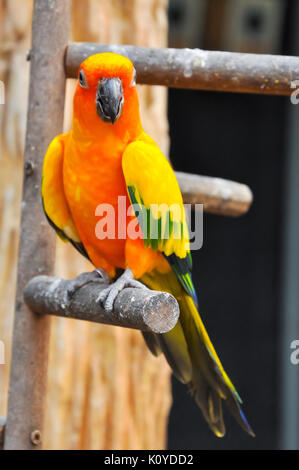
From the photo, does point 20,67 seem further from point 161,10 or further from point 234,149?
point 234,149

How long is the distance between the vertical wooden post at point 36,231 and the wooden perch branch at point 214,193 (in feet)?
1.03

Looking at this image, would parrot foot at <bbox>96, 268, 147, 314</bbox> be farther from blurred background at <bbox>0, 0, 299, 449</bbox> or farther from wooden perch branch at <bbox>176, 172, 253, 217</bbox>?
blurred background at <bbox>0, 0, 299, 449</bbox>

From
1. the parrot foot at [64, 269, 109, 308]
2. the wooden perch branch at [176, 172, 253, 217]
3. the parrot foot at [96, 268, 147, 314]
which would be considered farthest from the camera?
the wooden perch branch at [176, 172, 253, 217]

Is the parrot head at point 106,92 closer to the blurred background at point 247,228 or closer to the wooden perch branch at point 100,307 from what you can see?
the wooden perch branch at point 100,307

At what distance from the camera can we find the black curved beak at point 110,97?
979mm

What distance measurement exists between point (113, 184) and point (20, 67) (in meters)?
0.66

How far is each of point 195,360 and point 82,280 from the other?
24 centimetres

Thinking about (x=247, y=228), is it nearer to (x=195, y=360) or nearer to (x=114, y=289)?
(x=195, y=360)

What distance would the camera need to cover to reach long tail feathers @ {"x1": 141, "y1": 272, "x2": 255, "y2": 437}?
112cm

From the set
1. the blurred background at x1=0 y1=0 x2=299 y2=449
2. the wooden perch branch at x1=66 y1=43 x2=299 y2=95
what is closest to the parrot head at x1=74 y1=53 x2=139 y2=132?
the wooden perch branch at x1=66 y1=43 x2=299 y2=95

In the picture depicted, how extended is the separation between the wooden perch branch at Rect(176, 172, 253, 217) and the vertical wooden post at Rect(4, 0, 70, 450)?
315 millimetres

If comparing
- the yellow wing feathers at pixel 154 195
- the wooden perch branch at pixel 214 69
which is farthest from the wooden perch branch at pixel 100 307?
the wooden perch branch at pixel 214 69

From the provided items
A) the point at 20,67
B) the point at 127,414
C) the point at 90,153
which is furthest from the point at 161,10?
the point at 127,414

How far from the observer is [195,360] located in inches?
45.0
